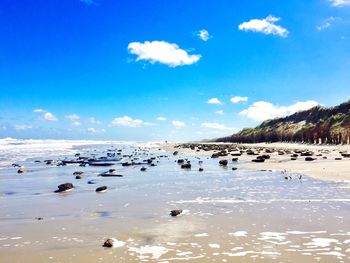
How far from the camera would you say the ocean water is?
31.6 ft

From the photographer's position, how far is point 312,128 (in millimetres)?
90688

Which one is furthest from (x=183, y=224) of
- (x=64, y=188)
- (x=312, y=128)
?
(x=312, y=128)

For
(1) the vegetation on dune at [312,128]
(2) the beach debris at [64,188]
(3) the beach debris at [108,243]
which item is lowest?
(3) the beach debris at [108,243]

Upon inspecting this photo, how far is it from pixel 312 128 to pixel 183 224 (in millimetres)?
83926

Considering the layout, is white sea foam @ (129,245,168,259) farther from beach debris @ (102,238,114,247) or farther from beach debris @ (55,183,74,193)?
beach debris @ (55,183,74,193)

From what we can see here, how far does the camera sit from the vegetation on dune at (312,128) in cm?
7966

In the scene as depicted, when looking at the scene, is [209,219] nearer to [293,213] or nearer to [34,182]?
[293,213]

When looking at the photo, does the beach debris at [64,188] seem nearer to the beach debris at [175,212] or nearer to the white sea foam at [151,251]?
the beach debris at [175,212]

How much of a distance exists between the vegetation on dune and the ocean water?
6086cm

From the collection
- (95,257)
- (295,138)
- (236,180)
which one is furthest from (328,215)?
(295,138)

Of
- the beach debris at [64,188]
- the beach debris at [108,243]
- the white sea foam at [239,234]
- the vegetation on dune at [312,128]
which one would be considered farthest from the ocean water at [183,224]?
the vegetation on dune at [312,128]

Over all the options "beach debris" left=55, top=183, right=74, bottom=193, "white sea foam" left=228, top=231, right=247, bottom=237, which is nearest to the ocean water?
"white sea foam" left=228, top=231, right=247, bottom=237

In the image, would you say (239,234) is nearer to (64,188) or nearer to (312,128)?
(64,188)

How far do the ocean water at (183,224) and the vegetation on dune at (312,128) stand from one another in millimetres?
60860
